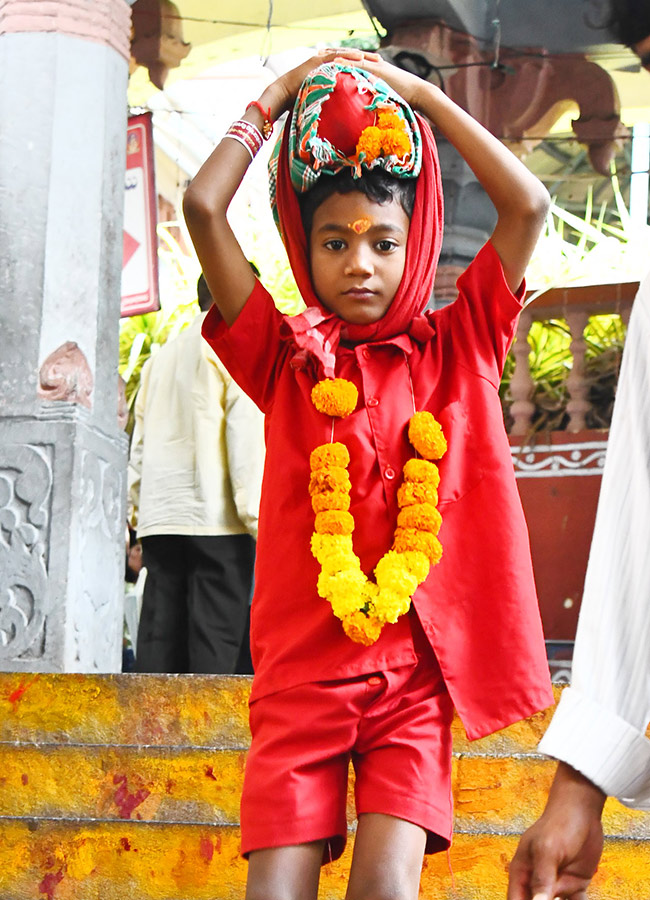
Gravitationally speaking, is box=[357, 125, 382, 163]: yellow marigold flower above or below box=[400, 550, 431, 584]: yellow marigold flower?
above

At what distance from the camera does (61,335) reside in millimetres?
5172

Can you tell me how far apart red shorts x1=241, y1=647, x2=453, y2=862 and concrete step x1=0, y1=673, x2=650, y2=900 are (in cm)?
89

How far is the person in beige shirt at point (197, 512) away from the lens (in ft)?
18.0

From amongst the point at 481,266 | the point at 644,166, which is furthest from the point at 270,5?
the point at 481,266

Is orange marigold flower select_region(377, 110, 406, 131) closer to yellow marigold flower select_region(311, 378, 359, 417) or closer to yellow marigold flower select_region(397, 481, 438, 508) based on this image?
yellow marigold flower select_region(311, 378, 359, 417)

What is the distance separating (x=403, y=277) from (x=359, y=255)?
0.38 ft

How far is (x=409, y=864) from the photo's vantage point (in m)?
2.41

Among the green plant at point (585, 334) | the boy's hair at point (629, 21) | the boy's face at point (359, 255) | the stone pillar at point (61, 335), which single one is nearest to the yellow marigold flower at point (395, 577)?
the boy's face at point (359, 255)

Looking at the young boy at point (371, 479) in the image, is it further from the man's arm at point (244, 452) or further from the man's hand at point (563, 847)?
the man's arm at point (244, 452)

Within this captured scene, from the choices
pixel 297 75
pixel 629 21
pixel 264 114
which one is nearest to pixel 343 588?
pixel 264 114

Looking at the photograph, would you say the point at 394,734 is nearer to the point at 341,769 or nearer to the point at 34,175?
the point at 341,769

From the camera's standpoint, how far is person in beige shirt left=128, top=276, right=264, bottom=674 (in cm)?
547

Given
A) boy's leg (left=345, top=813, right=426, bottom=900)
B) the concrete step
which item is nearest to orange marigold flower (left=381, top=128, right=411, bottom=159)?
boy's leg (left=345, top=813, right=426, bottom=900)

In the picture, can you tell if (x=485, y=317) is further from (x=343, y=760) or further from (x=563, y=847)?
(x=563, y=847)
